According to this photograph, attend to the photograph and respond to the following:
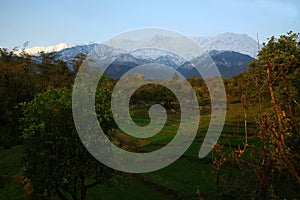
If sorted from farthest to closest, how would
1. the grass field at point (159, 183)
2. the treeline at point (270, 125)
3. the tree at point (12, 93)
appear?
the tree at point (12, 93), the grass field at point (159, 183), the treeline at point (270, 125)

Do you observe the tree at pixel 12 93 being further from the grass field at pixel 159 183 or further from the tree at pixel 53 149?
the tree at pixel 53 149

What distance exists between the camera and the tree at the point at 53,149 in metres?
13.5

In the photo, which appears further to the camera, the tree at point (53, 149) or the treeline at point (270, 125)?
the tree at point (53, 149)

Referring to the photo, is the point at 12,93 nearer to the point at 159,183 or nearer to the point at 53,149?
the point at 159,183

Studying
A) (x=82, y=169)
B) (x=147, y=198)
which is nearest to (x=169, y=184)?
(x=147, y=198)

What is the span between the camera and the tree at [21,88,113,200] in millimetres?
13508

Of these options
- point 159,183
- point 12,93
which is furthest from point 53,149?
point 12,93

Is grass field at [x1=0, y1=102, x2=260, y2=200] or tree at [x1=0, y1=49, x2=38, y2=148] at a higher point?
tree at [x1=0, y1=49, x2=38, y2=148]

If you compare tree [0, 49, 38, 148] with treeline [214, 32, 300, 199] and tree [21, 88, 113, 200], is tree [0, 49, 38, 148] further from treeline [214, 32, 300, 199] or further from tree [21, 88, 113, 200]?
treeline [214, 32, 300, 199]

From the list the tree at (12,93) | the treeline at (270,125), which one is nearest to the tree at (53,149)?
the treeline at (270,125)

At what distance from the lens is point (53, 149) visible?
13758 mm

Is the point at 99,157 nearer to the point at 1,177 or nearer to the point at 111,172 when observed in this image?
the point at 111,172

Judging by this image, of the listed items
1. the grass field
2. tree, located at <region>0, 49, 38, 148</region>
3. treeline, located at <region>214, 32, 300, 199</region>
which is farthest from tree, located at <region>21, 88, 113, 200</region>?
tree, located at <region>0, 49, 38, 148</region>

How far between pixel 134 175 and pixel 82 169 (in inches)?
622
